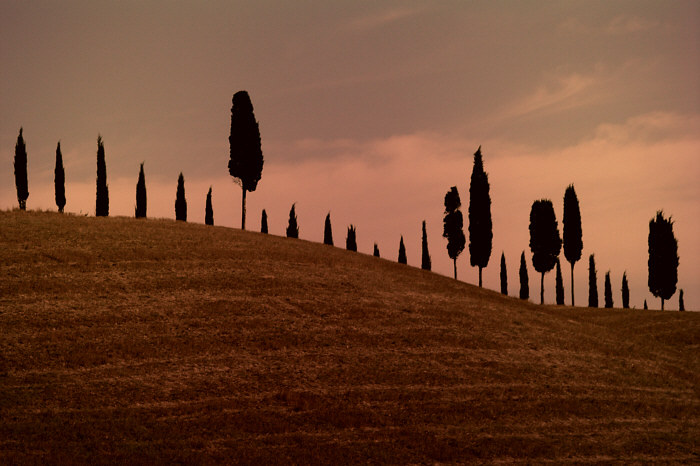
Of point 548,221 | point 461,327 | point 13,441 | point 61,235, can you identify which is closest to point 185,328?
point 13,441

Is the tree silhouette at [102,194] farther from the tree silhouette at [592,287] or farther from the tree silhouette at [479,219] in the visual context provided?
the tree silhouette at [592,287]

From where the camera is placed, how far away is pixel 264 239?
2169 inches

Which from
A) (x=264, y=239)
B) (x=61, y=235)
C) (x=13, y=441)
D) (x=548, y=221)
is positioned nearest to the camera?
(x=13, y=441)

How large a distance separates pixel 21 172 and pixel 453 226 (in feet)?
154

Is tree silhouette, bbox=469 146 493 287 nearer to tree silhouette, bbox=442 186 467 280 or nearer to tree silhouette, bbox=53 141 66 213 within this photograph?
tree silhouette, bbox=442 186 467 280

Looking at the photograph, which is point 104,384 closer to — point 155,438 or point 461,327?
point 155,438

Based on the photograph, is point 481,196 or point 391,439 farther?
point 481,196

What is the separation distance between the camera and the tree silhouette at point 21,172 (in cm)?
7331

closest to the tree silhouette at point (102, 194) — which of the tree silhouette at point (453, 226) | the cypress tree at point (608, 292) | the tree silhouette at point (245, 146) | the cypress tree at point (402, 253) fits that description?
the tree silhouette at point (245, 146)

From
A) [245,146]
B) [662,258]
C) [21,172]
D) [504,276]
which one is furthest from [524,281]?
[21,172]

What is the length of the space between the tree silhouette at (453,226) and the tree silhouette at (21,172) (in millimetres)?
45558

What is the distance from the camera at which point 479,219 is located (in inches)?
2859

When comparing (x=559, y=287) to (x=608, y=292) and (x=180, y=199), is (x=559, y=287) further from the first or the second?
(x=180, y=199)

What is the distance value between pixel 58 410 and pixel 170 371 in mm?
4838
